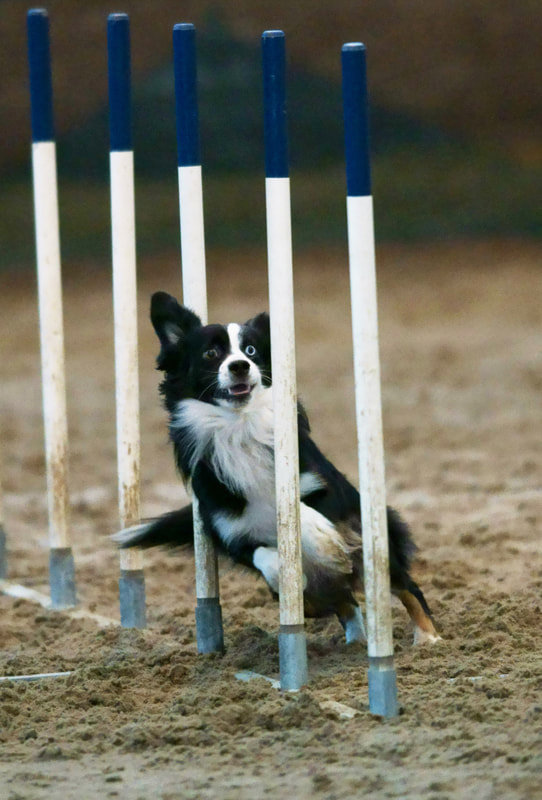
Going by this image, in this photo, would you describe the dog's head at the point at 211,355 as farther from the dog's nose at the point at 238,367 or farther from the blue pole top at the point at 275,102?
the blue pole top at the point at 275,102

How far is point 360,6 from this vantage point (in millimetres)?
14594

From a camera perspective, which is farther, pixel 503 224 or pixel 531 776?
pixel 503 224

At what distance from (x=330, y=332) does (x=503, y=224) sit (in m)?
3.07

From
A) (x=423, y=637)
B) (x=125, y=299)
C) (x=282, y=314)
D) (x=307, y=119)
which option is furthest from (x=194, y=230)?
(x=307, y=119)

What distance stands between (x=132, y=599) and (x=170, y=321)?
119 cm

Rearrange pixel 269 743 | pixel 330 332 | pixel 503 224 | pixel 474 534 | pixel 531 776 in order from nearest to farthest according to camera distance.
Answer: pixel 531 776 < pixel 269 743 < pixel 474 534 < pixel 330 332 < pixel 503 224

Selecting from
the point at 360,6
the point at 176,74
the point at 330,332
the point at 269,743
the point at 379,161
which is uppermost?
the point at 360,6

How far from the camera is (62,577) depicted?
5445 millimetres

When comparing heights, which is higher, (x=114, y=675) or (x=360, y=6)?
(x=360, y=6)

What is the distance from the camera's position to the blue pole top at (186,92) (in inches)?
172

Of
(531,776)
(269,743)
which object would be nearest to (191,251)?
(269,743)

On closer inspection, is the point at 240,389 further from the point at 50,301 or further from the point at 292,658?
the point at 50,301

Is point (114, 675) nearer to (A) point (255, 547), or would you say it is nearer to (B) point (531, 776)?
(A) point (255, 547)

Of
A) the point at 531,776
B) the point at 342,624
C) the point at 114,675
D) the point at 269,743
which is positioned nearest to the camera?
the point at 531,776
